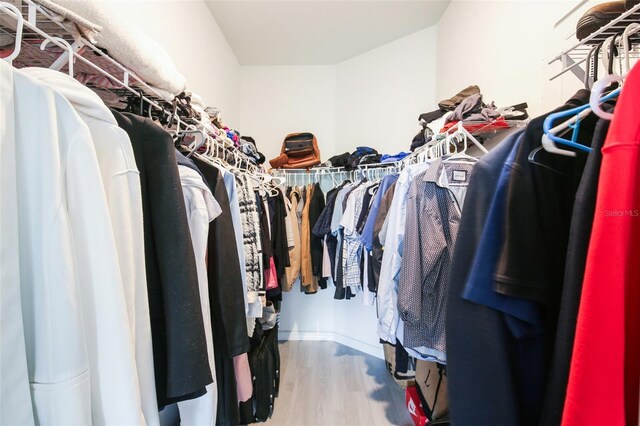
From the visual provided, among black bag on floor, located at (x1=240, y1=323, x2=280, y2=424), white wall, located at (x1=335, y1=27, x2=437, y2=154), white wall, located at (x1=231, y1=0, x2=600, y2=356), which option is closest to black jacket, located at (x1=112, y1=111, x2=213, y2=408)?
black bag on floor, located at (x1=240, y1=323, x2=280, y2=424)

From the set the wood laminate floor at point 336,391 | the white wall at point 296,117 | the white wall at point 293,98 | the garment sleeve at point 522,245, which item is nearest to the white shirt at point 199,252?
the garment sleeve at point 522,245

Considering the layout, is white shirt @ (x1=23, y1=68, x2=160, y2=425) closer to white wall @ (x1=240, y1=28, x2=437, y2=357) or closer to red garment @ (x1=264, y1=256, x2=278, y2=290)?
red garment @ (x1=264, y1=256, x2=278, y2=290)

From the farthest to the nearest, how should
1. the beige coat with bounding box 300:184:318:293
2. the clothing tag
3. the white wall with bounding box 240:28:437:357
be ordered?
the white wall with bounding box 240:28:437:357
the beige coat with bounding box 300:184:318:293
the clothing tag

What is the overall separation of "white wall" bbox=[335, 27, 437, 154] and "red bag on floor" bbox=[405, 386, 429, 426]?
6.25ft

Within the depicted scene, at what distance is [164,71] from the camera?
816 mm

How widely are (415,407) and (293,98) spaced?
111 inches

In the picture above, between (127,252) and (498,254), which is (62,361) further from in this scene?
(498,254)

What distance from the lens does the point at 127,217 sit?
0.48 m

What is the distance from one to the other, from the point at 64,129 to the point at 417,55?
8.78 ft

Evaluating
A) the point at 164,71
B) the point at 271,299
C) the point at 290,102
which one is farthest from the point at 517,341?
the point at 290,102

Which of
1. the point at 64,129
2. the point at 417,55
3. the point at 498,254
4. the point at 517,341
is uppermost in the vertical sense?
the point at 417,55

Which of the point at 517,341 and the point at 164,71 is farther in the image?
the point at 164,71

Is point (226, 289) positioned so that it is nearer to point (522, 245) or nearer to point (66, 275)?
point (66, 275)

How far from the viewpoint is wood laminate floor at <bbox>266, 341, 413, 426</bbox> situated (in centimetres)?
172
